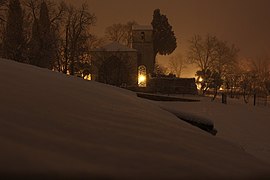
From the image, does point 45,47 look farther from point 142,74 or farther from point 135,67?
point 142,74

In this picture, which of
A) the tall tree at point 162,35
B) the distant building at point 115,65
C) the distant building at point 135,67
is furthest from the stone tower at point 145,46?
the distant building at point 115,65

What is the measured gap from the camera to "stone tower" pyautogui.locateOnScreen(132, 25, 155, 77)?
50156mm

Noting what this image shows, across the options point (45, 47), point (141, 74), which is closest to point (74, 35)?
point (45, 47)

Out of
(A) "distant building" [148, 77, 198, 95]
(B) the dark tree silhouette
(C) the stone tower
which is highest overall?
(C) the stone tower

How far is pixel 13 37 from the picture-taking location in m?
25.4

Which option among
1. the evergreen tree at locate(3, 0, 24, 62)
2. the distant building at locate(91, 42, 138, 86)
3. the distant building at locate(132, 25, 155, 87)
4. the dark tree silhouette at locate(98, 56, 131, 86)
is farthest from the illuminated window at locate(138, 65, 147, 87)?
the evergreen tree at locate(3, 0, 24, 62)

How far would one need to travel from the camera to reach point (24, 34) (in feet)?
87.7

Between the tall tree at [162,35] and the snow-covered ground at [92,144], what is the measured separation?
50822mm

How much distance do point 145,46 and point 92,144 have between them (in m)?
49.2

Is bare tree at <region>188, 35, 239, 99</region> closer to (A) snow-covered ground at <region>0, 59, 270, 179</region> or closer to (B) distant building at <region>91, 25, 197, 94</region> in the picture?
(B) distant building at <region>91, 25, 197, 94</region>

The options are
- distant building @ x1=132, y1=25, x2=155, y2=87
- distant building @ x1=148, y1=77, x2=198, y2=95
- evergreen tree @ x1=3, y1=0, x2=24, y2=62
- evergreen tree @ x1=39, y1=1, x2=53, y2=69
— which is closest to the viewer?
evergreen tree @ x1=3, y1=0, x2=24, y2=62

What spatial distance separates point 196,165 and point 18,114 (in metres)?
1.26

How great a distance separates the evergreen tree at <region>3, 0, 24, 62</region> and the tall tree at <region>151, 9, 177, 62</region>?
2841 cm

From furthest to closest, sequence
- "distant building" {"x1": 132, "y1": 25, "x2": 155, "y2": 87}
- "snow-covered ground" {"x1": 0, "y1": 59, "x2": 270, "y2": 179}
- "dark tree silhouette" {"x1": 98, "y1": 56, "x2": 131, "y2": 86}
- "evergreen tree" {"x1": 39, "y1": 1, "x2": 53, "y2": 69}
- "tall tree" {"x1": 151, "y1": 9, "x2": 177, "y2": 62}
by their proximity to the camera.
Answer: "tall tree" {"x1": 151, "y1": 9, "x2": 177, "y2": 62} < "distant building" {"x1": 132, "y1": 25, "x2": 155, "y2": 87} < "dark tree silhouette" {"x1": 98, "y1": 56, "x2": 131, "y2": 86} < "evergreen tree" {"x1": 39, "y1": 1, "x2": 53, "y2": 69} < "snow-covered ground" {"x1": 0, "y1": 59, "x2": 270, "y2": 179}
